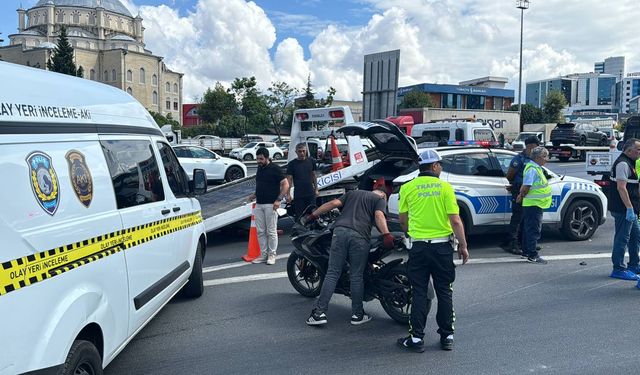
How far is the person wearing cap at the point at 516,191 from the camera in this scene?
810 centimetres

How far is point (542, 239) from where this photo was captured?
938 cm

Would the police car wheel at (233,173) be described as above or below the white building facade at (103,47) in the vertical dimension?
below

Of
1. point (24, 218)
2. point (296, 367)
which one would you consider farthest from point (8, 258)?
point (296, 367)

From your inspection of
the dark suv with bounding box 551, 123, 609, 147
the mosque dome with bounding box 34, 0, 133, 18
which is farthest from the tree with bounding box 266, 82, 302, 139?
the mosque dome with bounding box 34, 0, 133, 18

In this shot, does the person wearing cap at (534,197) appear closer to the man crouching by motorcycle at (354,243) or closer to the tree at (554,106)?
the man crouching by motorcycle at (354,243)

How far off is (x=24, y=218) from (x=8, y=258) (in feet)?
0.86

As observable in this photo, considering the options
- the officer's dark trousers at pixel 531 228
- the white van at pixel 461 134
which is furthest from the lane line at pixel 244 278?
the white van at pixel 461 134

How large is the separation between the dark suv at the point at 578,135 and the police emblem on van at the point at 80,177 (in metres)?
30.3

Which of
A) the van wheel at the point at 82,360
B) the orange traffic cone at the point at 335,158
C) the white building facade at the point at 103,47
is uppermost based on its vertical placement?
the white building facade at the point at 103,47

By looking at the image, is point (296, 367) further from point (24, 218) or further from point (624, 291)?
point (624, 291)

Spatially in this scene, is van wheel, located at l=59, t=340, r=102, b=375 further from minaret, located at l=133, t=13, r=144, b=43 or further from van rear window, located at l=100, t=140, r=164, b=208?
minaret, located at l=133, t=13, r=144, b=43

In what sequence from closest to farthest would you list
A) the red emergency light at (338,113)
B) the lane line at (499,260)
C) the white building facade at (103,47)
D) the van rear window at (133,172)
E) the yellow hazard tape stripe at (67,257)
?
the yellow hazard tape stripe at (67,257) < the van rear window at (133,172) < the lane line at (499,260) < the red emergency light at (338,113) < the white building facade at (103,47)

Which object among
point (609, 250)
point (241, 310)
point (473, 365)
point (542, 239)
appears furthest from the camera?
point (542, 239)

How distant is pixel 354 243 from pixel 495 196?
13.8 ft
